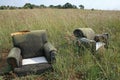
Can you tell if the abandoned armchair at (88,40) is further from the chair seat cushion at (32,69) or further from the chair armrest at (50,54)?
the chair seat cushion at (32,69)

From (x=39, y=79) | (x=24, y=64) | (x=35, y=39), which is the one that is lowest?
(x=39, y=79)

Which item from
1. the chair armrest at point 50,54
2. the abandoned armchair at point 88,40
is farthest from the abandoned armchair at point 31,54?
the abandoned armchair at point 88,40

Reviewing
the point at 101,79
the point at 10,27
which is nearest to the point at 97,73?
the point at 101,79

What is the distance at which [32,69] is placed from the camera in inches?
142

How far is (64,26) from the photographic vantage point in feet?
21.2

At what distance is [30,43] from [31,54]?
21 cm

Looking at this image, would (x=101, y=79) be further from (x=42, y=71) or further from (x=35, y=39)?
(x=35, y=39)

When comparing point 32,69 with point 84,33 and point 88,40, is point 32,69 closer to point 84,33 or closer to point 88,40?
point 88,40

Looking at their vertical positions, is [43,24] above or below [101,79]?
above

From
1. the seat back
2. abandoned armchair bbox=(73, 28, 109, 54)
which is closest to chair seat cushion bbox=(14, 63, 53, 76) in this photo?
the seat back

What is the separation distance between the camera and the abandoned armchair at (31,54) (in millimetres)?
3607

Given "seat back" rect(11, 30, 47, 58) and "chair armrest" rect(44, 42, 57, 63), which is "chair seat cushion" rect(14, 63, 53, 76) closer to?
"chair armrest" rect(44, 42, 57, 63)

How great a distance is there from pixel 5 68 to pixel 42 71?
2.92ft

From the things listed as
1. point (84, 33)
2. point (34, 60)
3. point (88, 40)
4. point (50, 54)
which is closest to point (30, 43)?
point (34, 60)
